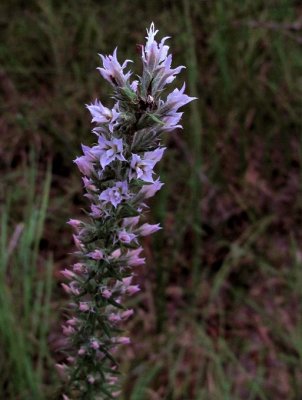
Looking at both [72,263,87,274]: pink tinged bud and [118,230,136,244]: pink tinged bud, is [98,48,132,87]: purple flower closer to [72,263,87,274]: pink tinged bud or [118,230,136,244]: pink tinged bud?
[118,230,136,244]: pink tinged bud

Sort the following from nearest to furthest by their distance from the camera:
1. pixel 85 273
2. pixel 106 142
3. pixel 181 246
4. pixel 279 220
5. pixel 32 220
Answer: pixel 106 142 < pixel 85 273 < pixel 32 220 < pixel 181 246 < pixel 279 220

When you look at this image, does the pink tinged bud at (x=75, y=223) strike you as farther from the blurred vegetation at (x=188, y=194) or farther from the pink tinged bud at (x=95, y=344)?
the blurred vegetation at (x=188, y=194)

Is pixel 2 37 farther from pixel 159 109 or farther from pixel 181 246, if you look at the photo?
pixel 159 109

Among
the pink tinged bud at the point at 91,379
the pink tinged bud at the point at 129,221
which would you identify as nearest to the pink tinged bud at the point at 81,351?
the pink tinged bud at the point at 91,379

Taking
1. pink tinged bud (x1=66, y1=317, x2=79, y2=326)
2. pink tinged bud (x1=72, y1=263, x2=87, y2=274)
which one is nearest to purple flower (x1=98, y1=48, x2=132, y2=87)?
pink tinged bud (x1=72, y1=263, x2=87, y2=274)

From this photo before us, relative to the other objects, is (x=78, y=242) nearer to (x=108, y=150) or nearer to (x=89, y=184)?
(x=89, y=184)

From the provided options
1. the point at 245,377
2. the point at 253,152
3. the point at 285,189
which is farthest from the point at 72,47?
the point at 245,377
